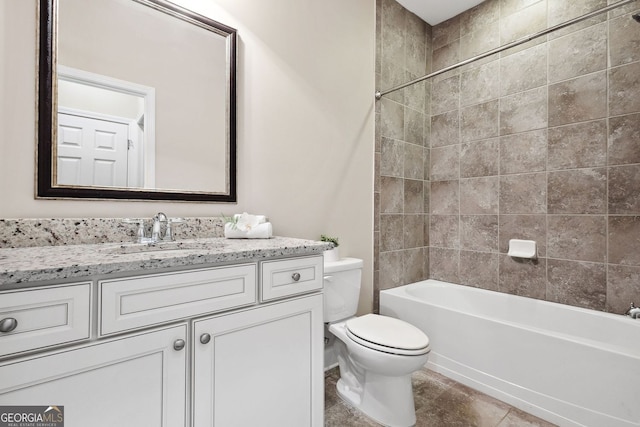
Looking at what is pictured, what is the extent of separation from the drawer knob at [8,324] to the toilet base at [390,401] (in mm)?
1455

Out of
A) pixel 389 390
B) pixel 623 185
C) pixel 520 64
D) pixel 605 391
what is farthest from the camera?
pixel 520 64

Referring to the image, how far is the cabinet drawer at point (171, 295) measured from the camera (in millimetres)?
784

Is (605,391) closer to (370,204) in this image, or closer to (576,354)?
(576,354)

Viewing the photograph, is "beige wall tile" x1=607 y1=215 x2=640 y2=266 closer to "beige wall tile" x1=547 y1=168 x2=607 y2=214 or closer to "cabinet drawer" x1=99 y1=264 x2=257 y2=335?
"beige wall tile" x1=547 y1=168 x2=607 y2=214

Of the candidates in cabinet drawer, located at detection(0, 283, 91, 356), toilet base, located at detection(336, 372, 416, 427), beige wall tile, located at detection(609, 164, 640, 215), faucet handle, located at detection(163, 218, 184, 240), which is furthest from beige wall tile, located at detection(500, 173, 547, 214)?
cabinet drawer, located at detection(0, 283, 91, 356)

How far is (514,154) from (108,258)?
248cm

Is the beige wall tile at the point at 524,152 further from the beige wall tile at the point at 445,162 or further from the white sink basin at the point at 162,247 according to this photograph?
the white sink basin at the point at 162,247

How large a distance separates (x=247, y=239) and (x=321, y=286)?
0.42 m

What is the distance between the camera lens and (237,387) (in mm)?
1009

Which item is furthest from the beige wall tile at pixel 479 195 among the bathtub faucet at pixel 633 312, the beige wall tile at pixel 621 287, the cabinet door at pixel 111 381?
the cabinet door at pixel 111 381

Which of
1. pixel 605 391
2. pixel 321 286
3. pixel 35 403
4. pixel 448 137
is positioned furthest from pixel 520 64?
pixel 35 403

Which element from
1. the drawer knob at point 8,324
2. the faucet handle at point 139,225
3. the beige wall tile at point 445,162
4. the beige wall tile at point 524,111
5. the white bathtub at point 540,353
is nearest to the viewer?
the drawer knob at point 8,324

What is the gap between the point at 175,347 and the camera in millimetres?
878

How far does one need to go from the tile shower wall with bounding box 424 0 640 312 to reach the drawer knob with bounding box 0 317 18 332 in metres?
2.60
